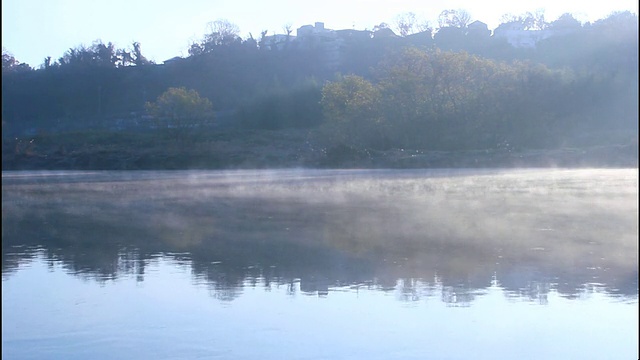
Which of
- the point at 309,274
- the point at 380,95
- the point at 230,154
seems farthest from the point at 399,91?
the point at 309,274

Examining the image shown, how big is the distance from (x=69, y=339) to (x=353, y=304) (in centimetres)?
242

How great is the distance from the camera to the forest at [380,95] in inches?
1166

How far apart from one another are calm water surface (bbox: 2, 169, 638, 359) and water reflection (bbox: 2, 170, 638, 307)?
34 millimetres

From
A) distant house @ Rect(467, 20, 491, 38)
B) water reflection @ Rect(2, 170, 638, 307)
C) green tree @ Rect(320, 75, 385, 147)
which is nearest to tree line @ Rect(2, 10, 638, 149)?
green tree @ Rect(320, 75, 385, 147)

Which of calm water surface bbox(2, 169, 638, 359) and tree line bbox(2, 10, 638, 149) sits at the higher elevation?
tree line bbox(2, 10, 638, 149)

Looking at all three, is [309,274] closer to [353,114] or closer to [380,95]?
[353,114]

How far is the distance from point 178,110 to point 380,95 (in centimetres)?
1050

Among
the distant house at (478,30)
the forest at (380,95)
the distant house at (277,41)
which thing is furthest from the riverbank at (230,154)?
the distant house at (478,30)

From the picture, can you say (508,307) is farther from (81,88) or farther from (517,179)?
(81,88)

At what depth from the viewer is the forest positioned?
2961 cm

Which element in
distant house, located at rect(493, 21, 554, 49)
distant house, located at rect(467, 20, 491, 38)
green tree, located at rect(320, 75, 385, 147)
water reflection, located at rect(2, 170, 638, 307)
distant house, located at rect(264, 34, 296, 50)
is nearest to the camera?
water reflection, located at rect(2, 170, 638, 307)

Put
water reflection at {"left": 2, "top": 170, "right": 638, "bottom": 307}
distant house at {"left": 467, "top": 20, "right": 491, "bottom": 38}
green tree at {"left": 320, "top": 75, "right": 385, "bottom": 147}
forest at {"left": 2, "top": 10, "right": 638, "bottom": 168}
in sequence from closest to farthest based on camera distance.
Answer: water reflection at {"left": 2, "top": 170, "right": 638, "bottom": 307}, forest at {"left": 2, "top": 10, "right": 638, "bottom": 168}, green tree at {"left": 320, "top": 75, "right": 385, "bottom": 147}, distant house at {"left": 467, "top": 20, "right": 491, "bottom": 38}

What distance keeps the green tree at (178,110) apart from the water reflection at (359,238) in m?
24.7

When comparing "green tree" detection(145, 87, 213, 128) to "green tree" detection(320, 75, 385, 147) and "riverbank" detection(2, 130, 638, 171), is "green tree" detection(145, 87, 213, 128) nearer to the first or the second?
"riverbank" detection(2, 130, 638, 171)
